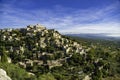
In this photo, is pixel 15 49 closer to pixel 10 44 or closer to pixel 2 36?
pixel 10 44

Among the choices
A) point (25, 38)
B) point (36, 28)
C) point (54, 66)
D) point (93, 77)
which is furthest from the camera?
point (36, 28)

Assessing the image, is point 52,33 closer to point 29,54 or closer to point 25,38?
point 25,38

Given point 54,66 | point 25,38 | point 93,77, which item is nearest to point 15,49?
point 25,38

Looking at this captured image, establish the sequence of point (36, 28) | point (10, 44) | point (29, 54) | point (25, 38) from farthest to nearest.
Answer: point (36, 28), point (25, 38), point (10, 44), point (29, 54)

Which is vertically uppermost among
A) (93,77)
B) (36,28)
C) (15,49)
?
(36,28)

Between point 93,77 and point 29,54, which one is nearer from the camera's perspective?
point 93,77

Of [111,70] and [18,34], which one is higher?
[18,34]
